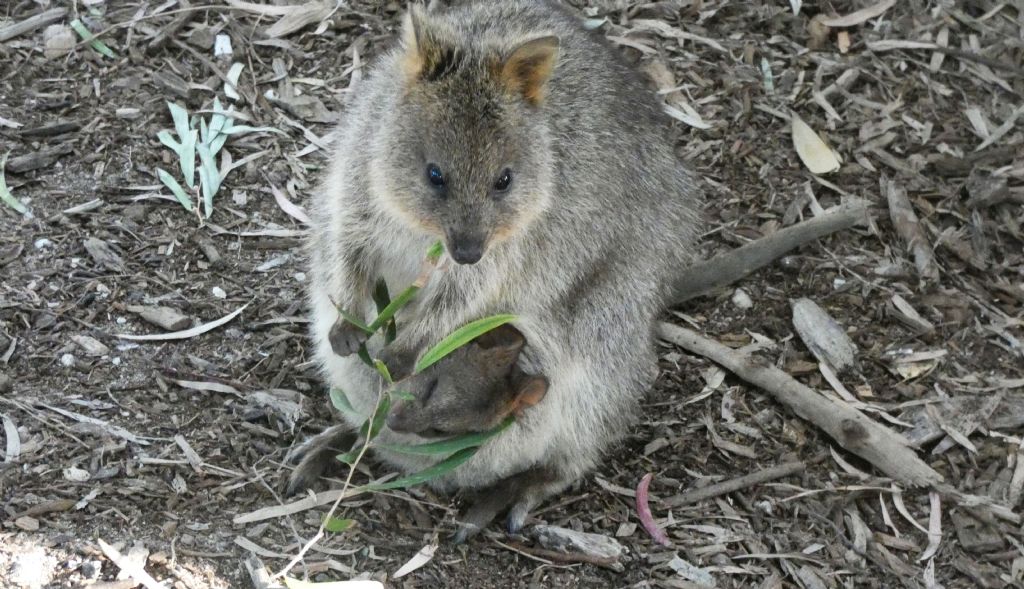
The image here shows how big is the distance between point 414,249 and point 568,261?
62 centimetres

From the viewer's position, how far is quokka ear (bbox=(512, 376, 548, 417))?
15.7ft

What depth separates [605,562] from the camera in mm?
4855

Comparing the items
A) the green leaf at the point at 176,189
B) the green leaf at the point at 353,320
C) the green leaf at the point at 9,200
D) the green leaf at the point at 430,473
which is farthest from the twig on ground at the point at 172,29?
the green leaf at the point at 430,473

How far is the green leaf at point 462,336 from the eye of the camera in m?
4.42

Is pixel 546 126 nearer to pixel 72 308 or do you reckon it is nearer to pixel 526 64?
pixel 526 64

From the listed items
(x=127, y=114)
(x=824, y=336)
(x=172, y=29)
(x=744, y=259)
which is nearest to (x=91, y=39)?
(x=172, y=29)

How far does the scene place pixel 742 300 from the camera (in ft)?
19.9

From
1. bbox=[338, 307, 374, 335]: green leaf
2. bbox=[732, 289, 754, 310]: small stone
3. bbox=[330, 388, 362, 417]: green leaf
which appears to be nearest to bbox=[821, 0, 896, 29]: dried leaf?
bbox=[732, 289, 754, 310]: small stone

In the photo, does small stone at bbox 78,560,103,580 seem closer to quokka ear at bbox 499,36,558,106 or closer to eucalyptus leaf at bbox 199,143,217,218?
eucalyptus leaf at bbox 199,143,217,218

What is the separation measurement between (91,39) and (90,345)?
1974mm

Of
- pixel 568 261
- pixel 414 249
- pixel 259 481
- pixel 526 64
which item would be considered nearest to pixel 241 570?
pixel 259 481

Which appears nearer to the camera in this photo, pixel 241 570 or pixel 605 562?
pixel 241 570

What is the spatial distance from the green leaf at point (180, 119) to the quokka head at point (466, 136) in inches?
78.2

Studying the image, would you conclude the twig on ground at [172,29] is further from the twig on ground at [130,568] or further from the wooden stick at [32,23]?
the twig on ground at [130,568]
